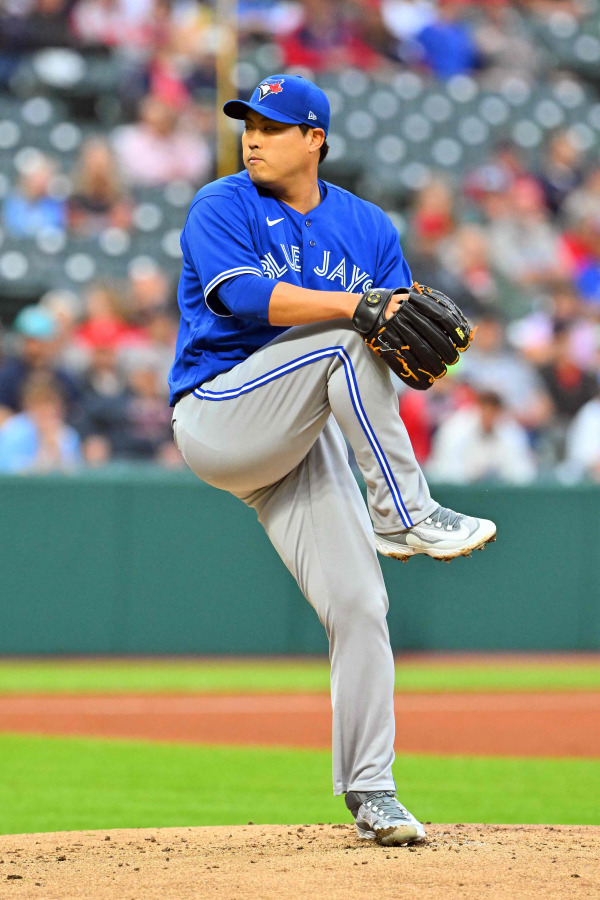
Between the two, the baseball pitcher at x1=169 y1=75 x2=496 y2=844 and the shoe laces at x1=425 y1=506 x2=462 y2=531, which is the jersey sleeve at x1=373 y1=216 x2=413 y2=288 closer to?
the baseball pitcher at x1=169 y1=75 x2=496 y2=844

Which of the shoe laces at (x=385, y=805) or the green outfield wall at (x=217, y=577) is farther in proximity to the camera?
the green outfield wall at (x=217, y=577)

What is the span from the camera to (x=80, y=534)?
8.38m

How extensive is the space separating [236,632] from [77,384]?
1.95m

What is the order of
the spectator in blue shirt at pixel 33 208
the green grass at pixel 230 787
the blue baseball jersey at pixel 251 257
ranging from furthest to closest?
the spectator in blue shirt at pixel 33 208 < the green grass at pixel 230 787 < the blue baseball jersey at pixel 251 257

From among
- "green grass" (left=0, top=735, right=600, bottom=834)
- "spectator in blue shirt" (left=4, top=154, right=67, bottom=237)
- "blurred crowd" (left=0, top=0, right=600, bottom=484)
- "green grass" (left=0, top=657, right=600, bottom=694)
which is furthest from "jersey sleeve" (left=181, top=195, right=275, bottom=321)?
"spectator in blue shirt" (left=4, top=154, right=67, bottom=237)

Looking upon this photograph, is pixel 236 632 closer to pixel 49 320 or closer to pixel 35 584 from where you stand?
pixel 35 584

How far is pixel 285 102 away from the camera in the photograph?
3254 millimetres

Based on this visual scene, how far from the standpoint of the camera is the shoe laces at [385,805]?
11.0 feet

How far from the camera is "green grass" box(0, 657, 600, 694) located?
7.83 meters

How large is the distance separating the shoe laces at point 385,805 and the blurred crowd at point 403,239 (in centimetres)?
517

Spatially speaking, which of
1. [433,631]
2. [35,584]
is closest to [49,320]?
[35,584]

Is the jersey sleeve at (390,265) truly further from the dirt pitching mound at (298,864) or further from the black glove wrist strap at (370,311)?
the dirt pitching mound at (298,864)

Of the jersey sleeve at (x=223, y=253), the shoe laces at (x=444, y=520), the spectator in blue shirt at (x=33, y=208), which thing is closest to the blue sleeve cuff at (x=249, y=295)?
the jersey sleeve at (x=223, y=253)

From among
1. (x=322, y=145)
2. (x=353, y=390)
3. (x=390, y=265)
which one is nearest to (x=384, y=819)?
(x=353, y=390)
